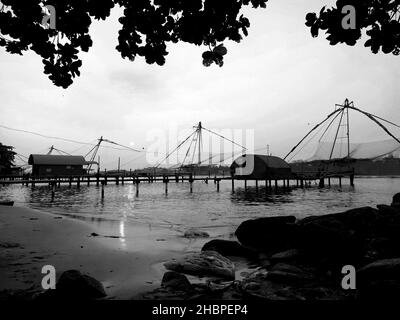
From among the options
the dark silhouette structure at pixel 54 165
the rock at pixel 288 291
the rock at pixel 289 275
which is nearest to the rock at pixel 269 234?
the rock at pixel 289 275

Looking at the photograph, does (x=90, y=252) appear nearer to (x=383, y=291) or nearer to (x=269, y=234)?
(x=269, y=234)

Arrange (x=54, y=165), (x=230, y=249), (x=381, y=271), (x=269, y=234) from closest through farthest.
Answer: (x=381, y=271)
(x=230, y=249)
(x=269, y=234)
(x=54, y=165)

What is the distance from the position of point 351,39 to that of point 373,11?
2.78ft

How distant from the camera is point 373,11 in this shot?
4.24m

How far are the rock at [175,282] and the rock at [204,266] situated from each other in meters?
0.71

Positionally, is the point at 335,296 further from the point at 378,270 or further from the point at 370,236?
the point at 370,236

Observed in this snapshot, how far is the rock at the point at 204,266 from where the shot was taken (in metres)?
5.62

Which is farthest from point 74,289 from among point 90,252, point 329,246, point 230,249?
point 329,246

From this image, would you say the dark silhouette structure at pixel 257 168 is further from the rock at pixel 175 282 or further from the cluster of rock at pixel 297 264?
the rock at pixel 175 282

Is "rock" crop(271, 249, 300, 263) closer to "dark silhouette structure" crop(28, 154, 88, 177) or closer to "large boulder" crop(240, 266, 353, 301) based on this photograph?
"large boulder" crop(240, 266, 353, 301)

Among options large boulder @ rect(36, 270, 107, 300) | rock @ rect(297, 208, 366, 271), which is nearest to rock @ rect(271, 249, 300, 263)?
rock @ rect(297, 208, 366, 271)

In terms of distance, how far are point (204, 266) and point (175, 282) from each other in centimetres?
110

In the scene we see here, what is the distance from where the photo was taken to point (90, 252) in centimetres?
709

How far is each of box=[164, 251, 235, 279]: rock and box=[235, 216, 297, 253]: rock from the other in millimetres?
2265
